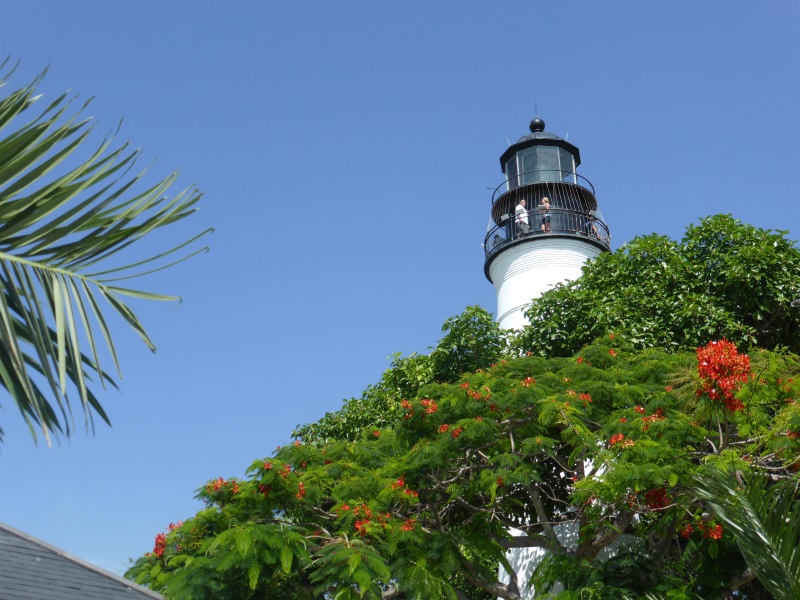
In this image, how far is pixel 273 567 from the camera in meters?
11.2

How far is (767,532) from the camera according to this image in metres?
7.63

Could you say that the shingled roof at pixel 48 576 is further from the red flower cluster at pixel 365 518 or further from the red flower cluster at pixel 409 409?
the red flower cluster at pixel 409 409

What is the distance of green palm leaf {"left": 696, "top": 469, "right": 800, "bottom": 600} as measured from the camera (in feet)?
24.7

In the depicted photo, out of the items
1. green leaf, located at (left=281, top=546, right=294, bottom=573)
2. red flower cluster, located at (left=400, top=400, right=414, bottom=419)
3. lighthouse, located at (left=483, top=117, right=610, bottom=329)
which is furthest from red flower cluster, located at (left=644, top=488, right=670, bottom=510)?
lighthouse, located at (left=483, top=117, right=610, bottom=329)

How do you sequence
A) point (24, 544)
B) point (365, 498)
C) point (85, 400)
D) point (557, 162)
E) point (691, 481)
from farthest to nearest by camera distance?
point (557, 162) < point (365, 498) < point (691, 481) < point (24, 544) < point (85, 400)

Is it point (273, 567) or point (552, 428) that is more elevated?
point (552, 428)

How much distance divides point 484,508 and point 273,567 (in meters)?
3.46

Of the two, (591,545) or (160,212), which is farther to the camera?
(591,545)

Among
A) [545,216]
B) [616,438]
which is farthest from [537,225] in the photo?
[616,438]

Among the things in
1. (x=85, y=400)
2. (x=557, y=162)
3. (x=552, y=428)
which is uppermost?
(x=557, y=162)

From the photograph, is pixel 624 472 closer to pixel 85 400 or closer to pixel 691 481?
pixel 691 481

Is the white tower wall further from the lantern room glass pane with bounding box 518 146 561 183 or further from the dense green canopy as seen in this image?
the dense green canopy

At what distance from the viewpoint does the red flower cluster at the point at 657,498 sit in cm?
1103

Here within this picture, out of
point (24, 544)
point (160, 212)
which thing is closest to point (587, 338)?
point (24, 544)
